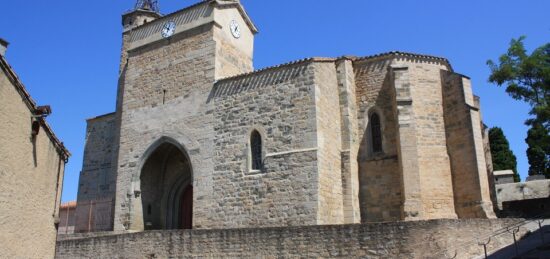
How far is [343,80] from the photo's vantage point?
1827 centimetres

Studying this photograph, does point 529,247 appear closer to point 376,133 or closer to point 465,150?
point 465,150

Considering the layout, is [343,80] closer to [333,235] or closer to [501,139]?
[333,235]

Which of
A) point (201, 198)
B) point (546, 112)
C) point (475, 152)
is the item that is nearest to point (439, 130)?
point (475, 152)

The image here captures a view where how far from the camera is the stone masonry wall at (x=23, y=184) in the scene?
901 centimetres

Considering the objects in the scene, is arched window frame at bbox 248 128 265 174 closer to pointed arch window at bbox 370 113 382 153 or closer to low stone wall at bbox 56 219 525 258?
low stone wall at bbox 56 219 525 258

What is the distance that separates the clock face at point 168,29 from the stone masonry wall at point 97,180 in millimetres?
4517

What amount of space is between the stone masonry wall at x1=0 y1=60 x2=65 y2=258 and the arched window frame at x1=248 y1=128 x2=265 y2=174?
25.2 ft

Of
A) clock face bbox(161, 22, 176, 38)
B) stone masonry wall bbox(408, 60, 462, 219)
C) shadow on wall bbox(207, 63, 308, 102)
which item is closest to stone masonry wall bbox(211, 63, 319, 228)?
shadow on wall bbox(207, 63, 308, 102)

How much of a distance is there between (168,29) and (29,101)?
11987 millimetres

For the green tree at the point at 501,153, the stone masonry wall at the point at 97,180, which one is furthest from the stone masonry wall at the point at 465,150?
the green tree at the point at 501,153

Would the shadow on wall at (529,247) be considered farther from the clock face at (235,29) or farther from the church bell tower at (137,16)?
the church bell tower at (137,16)

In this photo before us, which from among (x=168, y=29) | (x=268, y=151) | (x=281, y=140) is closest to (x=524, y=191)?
(x=281, y=140)

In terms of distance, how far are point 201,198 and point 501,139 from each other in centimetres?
1990

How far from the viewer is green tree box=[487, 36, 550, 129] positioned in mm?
18375
